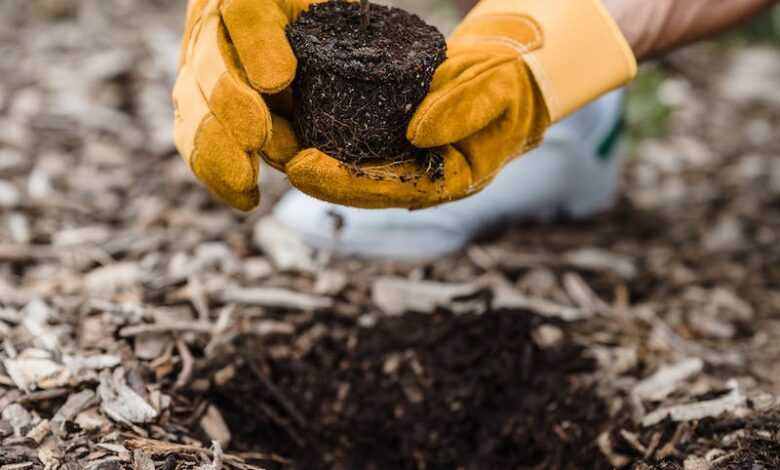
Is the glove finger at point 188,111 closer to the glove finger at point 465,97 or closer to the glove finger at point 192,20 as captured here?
the glove finger at point 192,20

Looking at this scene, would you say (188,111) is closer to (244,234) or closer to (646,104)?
(244,234)

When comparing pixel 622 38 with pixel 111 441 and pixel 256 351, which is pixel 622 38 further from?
pixel 111 441

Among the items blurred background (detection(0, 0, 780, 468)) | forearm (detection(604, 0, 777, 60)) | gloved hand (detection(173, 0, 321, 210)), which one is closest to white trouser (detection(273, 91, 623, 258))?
blurred background (detection(0, 0, 780, 468))

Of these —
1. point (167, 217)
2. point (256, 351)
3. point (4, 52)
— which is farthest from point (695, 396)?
point (4, 52)

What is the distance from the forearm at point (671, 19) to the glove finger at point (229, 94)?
86 centimetres

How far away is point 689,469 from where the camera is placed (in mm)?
1690

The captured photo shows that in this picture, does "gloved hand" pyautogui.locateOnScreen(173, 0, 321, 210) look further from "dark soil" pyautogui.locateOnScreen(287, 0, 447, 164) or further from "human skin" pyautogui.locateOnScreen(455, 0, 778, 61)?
"human skin" pyautogui.locateOnScreen(455, 0, 778, 61)

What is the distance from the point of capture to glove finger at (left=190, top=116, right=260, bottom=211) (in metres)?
1.62

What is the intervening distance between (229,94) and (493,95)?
1.66ft

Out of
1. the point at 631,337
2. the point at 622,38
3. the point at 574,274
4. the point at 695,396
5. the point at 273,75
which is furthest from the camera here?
the point at 574,274

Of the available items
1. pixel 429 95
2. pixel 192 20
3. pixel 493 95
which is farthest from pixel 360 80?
pixel 192 20

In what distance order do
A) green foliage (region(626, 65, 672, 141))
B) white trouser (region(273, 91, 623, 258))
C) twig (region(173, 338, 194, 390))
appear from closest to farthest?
twig (region(173, 338, 194, 390)) → white trouser (region(273, 91, 623, 258)) → green foliage (region(626, 65, 672, 141))

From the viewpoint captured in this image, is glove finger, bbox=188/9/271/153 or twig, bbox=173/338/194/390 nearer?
glove finger, bbox=188/9/271/153

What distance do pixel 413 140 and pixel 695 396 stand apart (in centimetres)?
92
